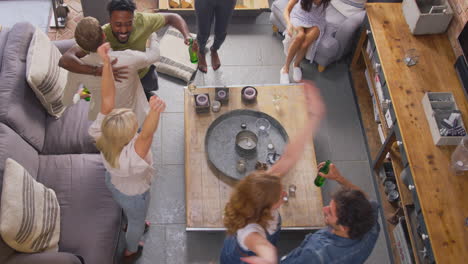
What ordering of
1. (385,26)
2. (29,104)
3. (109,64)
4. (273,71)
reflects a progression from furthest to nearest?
(273,71) → (385,26) → (29,104) → (109,64)

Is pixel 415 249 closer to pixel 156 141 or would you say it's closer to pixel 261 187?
pixel 261 187

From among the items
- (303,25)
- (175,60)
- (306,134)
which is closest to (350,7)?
→ (303,25)

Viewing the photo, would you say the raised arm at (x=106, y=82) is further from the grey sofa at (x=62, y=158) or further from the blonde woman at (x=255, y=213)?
the blonde woman at (x=255, y=213)

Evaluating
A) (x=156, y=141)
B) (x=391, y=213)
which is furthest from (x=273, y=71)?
(x=391, y=213)

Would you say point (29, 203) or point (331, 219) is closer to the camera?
point (331, 219)

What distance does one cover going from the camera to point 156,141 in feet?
11.8

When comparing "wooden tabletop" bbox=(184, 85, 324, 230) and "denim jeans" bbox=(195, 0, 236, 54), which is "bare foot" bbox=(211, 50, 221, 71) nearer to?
"denim jeans" bbox=(195, 0, 236, 54)

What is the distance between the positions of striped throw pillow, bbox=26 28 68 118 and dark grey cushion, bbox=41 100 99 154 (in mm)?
77

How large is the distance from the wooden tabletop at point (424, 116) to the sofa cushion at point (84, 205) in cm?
194

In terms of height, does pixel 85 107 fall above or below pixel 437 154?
above

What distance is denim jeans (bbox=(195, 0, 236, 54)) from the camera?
11.2 ft

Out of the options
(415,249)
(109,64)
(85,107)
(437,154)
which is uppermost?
(85,107)

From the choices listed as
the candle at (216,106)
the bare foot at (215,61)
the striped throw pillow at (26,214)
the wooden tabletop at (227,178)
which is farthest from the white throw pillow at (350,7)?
the striped throw pillow at (26,214)

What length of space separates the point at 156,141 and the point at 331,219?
1.93 meters
